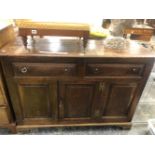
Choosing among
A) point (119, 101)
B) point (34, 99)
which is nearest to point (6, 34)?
point (34, 99)

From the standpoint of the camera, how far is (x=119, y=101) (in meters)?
1.31

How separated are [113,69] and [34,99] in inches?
27.4

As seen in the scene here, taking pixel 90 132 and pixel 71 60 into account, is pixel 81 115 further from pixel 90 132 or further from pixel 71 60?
pixel 71 60

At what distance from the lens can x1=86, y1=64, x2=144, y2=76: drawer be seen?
110cm

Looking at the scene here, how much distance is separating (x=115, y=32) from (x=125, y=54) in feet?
2.01

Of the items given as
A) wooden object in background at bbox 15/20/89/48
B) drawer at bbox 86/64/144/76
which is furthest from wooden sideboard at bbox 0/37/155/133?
wooden object in background at bbox 15/20/89/48

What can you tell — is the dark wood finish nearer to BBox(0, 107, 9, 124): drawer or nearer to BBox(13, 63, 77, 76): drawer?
BBox(0, 107, 9, 124): drawer

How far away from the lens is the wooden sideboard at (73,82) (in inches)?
41.2

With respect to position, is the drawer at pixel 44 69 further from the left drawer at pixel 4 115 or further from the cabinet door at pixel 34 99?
the left drawer at pixel 4 115

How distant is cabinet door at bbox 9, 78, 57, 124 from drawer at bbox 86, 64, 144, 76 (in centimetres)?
31

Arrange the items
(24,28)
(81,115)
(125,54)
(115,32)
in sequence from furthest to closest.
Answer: (115,32) < (81,115) < (125,54) < (24,28)

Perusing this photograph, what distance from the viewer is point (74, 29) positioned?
3.23 feet

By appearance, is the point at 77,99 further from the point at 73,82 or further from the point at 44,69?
the point at 44,69
